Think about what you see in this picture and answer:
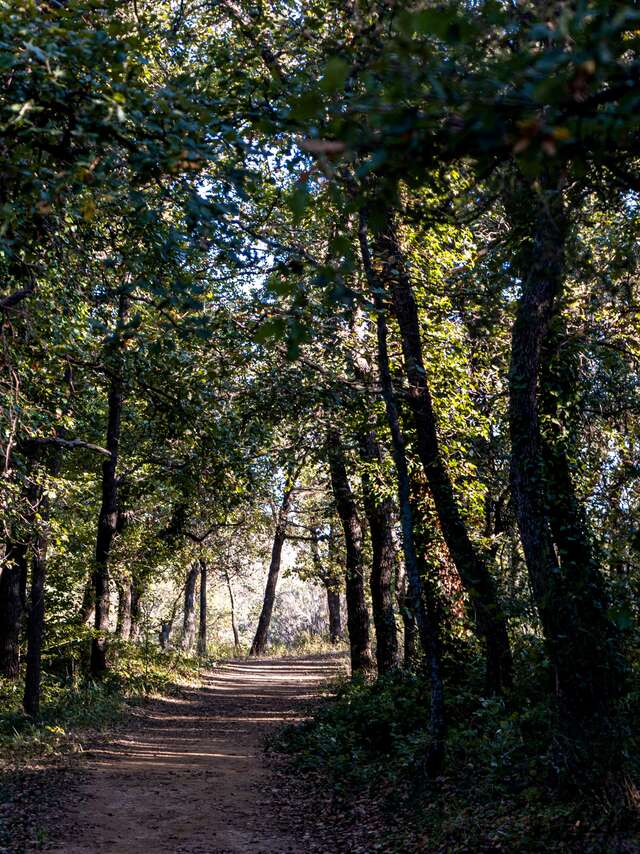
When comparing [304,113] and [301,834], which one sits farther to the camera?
[301,834]

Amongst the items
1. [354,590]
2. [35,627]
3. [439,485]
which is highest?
[439,485]

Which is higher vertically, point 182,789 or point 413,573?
point 413,573

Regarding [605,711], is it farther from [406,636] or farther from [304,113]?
[406,636]

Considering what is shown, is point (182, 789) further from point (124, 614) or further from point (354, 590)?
point (124, 614)

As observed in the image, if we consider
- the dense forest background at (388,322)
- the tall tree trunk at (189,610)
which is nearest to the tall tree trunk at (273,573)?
the tall tree trunk at (189,610)

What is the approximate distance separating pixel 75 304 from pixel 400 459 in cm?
481

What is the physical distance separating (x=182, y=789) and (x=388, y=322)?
23.8 feet

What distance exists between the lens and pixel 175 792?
9.41 metres

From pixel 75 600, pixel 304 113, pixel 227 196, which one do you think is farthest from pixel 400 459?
pixel 75 600

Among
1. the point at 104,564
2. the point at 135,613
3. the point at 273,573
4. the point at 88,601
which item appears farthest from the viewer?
the point at 273,573

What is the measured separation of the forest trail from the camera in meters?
7.50

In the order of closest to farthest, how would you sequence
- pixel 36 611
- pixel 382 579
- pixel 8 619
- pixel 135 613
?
pixel 36 611 → pixel 382 579 → pixel 8 619 → pixel 135 613

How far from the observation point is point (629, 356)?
385 inches

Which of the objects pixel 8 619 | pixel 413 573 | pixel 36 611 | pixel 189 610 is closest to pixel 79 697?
pixel 8 619
